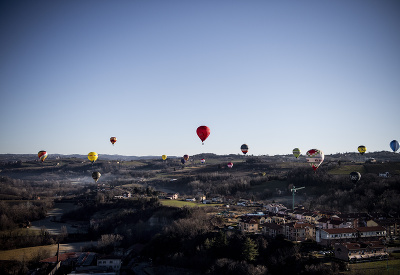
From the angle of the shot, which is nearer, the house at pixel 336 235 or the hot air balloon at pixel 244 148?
the house at pixel 336 235

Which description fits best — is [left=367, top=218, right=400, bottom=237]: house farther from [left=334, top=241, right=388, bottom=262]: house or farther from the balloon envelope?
the balloon envelope

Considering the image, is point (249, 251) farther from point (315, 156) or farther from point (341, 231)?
point (315, 156)

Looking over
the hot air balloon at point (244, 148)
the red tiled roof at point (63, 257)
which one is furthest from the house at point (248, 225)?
the hot air balloon at point (244, 148)

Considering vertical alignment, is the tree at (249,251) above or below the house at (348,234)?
below

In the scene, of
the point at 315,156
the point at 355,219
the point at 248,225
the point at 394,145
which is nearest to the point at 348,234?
the point at 355,219

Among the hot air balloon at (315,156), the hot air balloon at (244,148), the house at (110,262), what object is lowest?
the house at (110,262)

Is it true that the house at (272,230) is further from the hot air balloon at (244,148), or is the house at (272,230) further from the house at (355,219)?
the hot air balloon at (244,148)

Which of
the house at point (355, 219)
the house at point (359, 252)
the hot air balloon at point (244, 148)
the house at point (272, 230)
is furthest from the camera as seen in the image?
the hot air balloon at point (244, 148)

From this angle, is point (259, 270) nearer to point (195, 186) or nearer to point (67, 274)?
point (67, 274)
